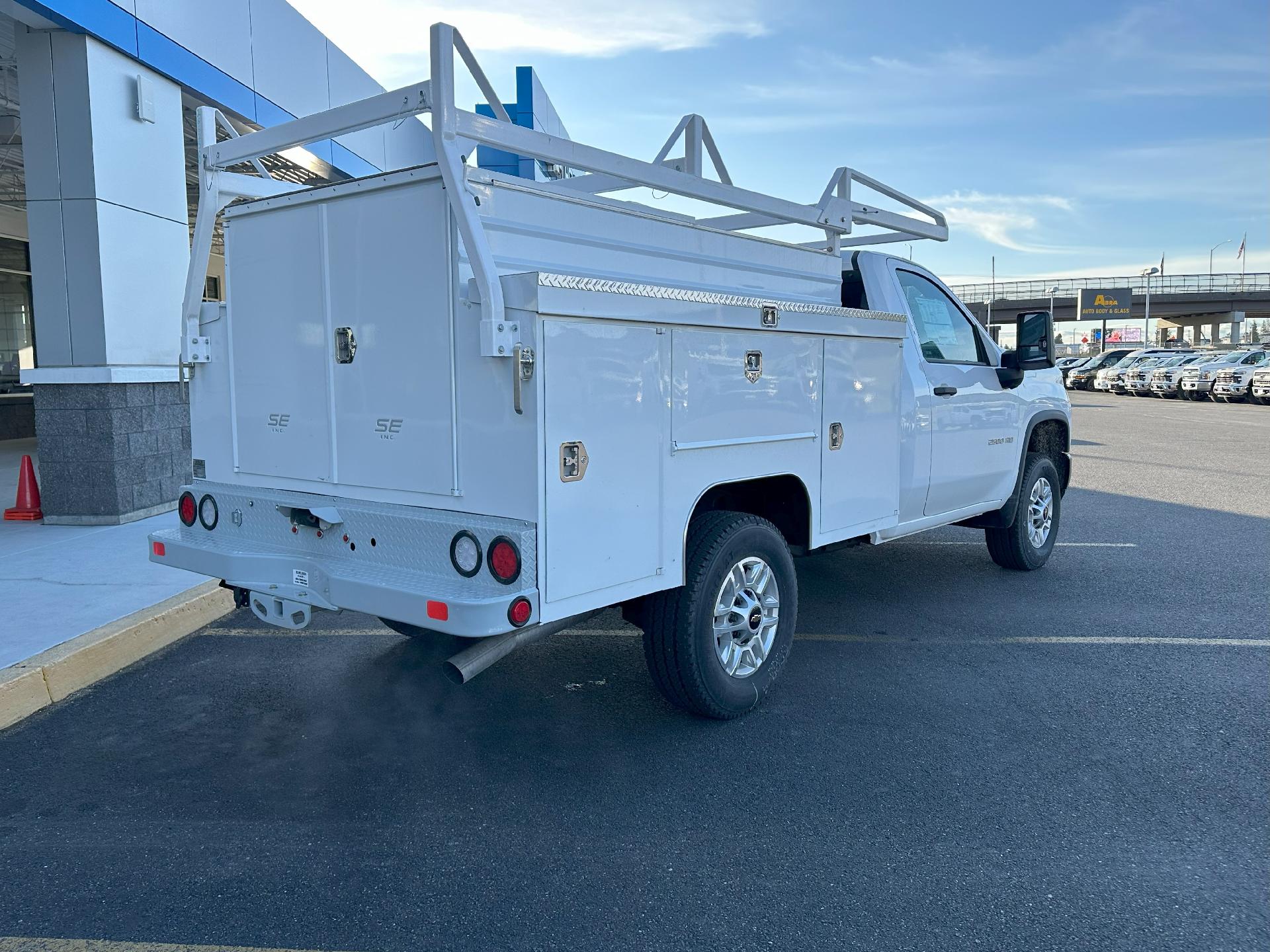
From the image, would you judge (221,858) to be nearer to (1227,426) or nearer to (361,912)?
(361,912)

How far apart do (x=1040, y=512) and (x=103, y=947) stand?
270 inches

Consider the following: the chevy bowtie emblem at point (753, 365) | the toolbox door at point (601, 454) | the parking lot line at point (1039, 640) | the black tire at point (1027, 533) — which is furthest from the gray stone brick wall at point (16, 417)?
the toolbox door at point (601, 454)

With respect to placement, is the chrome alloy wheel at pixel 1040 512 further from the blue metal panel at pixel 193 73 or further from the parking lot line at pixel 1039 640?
the blue metal panel at pixel 193 73

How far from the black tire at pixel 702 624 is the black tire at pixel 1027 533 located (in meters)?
3.53

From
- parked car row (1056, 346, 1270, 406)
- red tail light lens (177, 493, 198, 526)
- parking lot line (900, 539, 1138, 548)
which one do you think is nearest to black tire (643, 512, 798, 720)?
red tail light lens (177, 493, 198, 526)

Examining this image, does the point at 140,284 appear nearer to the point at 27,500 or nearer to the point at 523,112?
the point at 27,500

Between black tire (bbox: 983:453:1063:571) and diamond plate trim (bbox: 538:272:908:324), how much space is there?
8.97 feet

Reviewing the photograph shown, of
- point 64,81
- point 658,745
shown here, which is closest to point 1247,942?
point 658,745

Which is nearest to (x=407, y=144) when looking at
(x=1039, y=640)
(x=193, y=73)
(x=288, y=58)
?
(x=288, y=58)

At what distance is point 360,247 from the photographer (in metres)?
4.16

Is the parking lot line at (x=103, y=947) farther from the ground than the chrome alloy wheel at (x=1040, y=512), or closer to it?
closer to it

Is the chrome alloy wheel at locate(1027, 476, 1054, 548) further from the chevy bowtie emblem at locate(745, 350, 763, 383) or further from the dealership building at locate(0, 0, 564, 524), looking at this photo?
the dealership building at locate(0, 0, 564, 524)

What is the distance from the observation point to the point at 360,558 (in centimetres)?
418

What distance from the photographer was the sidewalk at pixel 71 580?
219 inches
